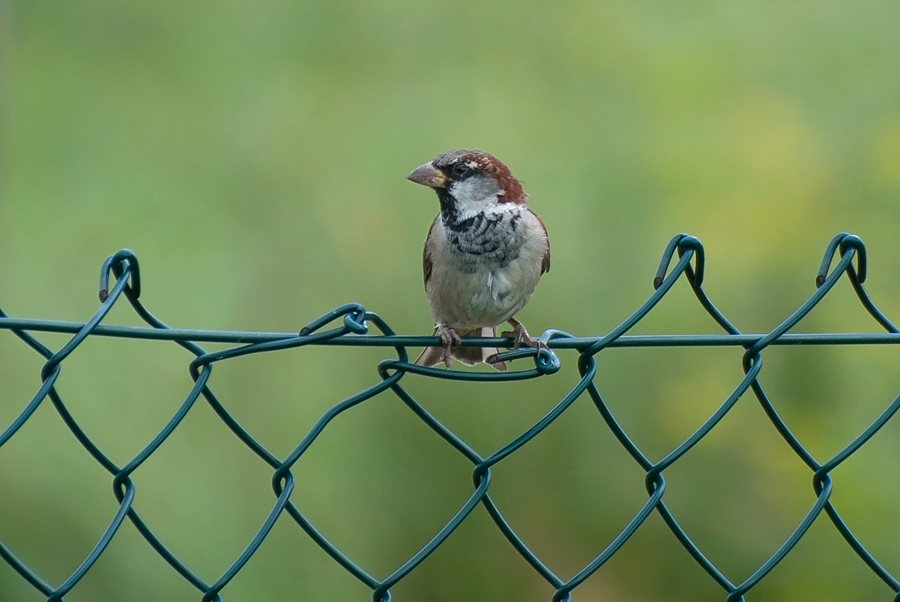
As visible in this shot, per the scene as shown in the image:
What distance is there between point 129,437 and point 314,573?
2.49 feet

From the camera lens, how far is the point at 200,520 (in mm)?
2928

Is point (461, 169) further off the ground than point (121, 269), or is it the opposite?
point (461, 169)

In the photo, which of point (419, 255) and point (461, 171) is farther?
point (419, 255)

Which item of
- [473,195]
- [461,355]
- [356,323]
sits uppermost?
[473,195]

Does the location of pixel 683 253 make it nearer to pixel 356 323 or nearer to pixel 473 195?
pixel 356 323

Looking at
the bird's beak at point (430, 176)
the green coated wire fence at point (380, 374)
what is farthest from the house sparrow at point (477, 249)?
the green coated wire fence at point (380, 374)

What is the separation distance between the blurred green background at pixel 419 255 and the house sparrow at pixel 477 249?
2.01 feet

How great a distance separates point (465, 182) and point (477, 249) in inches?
6.8

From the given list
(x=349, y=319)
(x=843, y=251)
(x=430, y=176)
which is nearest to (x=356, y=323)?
(x=349, y=319)

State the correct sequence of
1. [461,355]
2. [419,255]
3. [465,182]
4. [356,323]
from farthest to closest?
1. [419,255]
2. [465,182]
3. [461,355]
4. [356,323]

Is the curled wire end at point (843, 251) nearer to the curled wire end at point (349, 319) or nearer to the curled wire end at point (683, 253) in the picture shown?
the curled wire end at point (683, 253)

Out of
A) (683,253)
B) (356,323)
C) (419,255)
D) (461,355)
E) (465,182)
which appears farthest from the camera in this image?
(419,255)

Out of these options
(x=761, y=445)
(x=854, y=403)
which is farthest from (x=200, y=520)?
(x=854, y=403)

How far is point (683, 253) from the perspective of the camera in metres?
1.34
